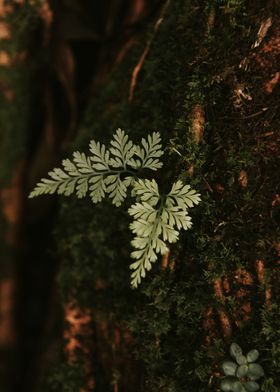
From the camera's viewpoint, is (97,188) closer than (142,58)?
Yes

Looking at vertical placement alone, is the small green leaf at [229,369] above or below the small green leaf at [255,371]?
above

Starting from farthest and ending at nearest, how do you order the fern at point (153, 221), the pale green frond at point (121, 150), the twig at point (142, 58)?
the twig at point (142, 58) → the pale green frond at point (121, 150) → the fern at point (153, 221)

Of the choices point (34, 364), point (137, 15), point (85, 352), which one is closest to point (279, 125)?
point (137, 15)

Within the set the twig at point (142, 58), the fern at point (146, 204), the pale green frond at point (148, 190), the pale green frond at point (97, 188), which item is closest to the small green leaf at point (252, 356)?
the fern at point (146, 204)

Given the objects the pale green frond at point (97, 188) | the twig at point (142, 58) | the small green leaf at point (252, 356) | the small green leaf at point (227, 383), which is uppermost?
the twig at point (142, 58)

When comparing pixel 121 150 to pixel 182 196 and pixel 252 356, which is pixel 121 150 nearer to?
pixel 182 196

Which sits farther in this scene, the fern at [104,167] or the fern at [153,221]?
the fern at [104,167]

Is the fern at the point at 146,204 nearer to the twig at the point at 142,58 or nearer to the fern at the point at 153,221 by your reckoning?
the fern at the point at 153,221

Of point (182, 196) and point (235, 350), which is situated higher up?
point (182, 196)

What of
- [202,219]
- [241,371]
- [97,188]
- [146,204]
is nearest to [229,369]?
[241,371]
